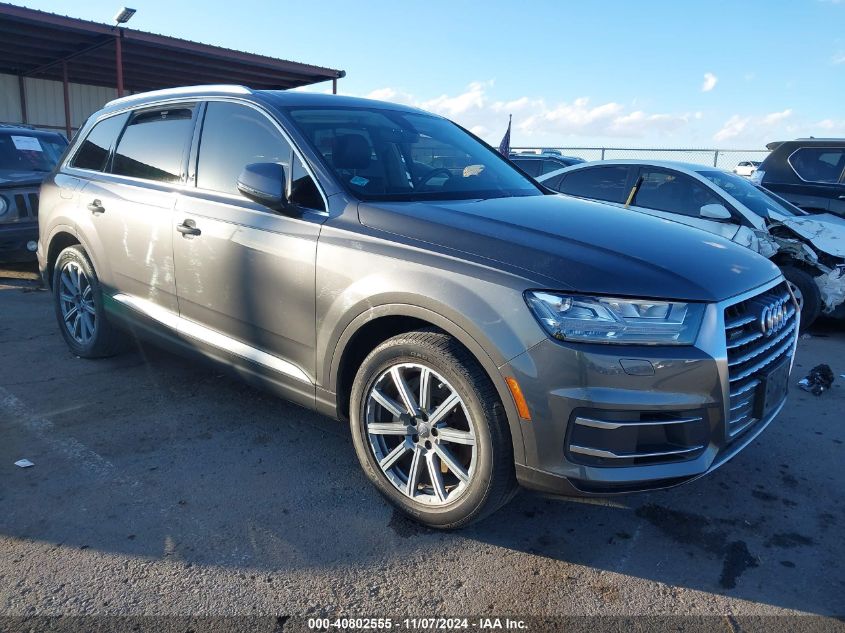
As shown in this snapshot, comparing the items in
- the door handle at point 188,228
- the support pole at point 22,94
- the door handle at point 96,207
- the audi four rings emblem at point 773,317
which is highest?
the support pole at point 22,94

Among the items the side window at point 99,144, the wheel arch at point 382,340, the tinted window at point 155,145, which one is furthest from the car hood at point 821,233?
the side window at point 99,144

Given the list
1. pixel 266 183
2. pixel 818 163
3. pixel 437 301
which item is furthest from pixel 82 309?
pixel 818 163

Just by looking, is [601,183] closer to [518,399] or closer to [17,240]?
[518,399]

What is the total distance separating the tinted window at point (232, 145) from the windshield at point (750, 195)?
470 centimetres

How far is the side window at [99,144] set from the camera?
15.0ft

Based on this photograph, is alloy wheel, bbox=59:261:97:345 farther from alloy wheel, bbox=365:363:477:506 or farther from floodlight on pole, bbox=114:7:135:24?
floodlight on pole, bbox=114:7:135:24

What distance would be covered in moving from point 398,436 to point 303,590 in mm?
750

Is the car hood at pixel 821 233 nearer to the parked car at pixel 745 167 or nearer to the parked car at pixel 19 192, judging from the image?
the parked car at pixel 19 192

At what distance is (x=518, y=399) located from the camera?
2.38 m

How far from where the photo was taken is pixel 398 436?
2912 mm

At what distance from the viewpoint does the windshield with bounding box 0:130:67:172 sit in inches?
316

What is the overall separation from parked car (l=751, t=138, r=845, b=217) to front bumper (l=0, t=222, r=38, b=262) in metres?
8.54

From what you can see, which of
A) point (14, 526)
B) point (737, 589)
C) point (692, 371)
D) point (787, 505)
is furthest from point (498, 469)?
point (14, 526)

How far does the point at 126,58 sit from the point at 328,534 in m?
17.5
